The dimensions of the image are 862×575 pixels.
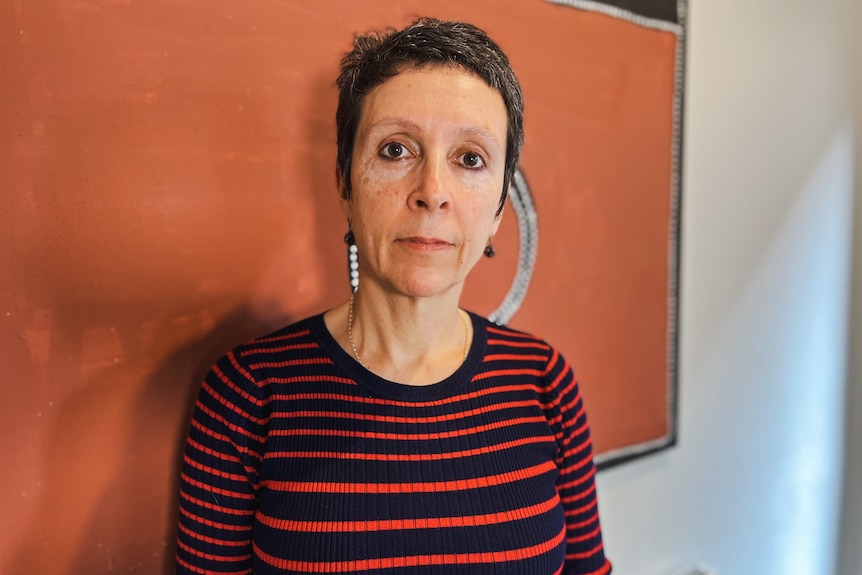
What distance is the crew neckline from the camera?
0.79 m

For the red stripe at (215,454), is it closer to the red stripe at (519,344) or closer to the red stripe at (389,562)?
the red stripe at (389,562)

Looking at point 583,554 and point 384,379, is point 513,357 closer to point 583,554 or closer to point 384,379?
point 384,379

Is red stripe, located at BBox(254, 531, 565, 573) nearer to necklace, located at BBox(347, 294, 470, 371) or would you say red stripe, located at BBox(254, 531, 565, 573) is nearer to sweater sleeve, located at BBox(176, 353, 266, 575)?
sweater sleeve, located at BBox(176, 353, 266, 575)

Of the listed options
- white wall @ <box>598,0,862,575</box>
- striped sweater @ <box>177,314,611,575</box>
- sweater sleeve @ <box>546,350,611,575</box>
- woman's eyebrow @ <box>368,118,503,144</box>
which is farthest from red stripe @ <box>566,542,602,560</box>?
woman's eyebrow @ <box>368,118,503,144</box>

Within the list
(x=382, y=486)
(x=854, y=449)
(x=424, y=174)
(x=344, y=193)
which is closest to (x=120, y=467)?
(x=382, y=486)

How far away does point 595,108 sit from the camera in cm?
129

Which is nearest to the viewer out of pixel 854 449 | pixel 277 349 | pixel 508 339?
pixel 277 349

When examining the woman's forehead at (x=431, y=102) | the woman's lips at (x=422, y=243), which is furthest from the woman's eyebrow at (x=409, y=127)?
the woman's lips at (x=422, y=243)

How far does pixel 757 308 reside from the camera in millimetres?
1667

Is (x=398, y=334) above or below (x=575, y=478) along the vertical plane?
above

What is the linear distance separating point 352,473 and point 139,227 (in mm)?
471

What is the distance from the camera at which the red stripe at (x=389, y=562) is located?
70cm

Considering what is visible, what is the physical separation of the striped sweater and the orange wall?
143mm

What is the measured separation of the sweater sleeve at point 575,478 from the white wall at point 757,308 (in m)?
0.46
